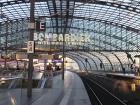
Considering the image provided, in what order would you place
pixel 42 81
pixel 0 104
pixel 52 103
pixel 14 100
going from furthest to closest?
pixel 42 81, pixel 52 103, pixel 14 100, pixel 0 104

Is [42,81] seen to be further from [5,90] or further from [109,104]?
[5,90]

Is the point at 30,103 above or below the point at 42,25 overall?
below

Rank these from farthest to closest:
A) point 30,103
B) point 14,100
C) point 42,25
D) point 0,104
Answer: point 42,25, point 30,103, point 14,100, point 0,104

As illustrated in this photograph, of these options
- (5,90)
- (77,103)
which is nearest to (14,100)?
(5,90)

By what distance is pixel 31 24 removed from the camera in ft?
89.1

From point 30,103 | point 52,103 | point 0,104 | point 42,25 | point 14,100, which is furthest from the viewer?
point 42,25

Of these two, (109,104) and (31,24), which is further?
(109,104)

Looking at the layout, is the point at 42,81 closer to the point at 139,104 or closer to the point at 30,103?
the point at 139,104

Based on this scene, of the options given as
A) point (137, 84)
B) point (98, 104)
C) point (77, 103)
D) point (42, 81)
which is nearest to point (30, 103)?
point (77, 103)

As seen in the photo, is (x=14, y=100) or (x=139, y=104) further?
(x=139, y=104)

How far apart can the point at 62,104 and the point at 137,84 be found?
2507 cm

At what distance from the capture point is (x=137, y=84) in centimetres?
4872

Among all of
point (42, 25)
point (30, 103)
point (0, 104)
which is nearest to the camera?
point (0, 104)

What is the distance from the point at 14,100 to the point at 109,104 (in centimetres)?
1424
